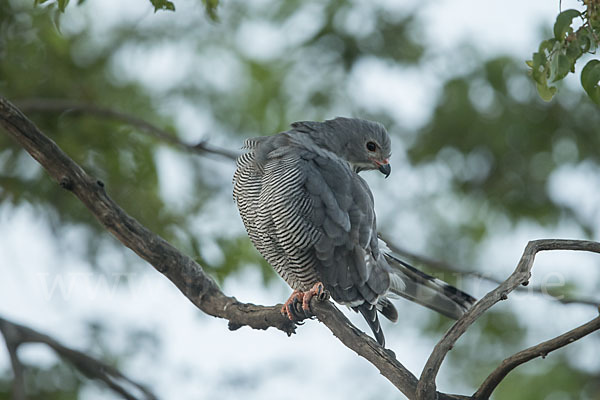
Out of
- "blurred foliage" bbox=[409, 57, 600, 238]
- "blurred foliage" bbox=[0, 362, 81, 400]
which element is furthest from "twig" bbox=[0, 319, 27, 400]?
"blurred foliage" bbox=[409, 57, 600, 238]

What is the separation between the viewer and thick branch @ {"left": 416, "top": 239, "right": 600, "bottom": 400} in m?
3.41

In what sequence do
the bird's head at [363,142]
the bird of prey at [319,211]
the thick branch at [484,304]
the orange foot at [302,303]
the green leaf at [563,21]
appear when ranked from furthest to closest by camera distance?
the bird's head at [363,142], the bird of prey at [319,211], the orange foot at [302,303], the thick branch at [484,304], the green leaf at [563,21]

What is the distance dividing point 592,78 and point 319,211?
2.42 metres

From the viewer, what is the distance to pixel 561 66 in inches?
121

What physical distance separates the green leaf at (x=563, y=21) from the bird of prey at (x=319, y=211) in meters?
2.36

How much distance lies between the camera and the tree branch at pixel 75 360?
527cm

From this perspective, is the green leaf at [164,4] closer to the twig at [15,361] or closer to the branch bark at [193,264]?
the branch bark at [193,264]

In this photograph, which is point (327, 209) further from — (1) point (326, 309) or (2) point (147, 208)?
(2) point (147, 208)

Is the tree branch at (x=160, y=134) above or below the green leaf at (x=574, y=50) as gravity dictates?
above

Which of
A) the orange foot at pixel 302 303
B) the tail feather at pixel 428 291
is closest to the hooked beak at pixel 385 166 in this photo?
the tail feather at pixel 428 291

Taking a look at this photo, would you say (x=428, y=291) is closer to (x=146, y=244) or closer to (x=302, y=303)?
(x=302, y=303)

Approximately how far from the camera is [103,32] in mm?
9789

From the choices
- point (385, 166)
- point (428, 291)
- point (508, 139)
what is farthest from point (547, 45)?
point (508, 139)

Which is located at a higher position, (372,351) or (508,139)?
(508,139)
